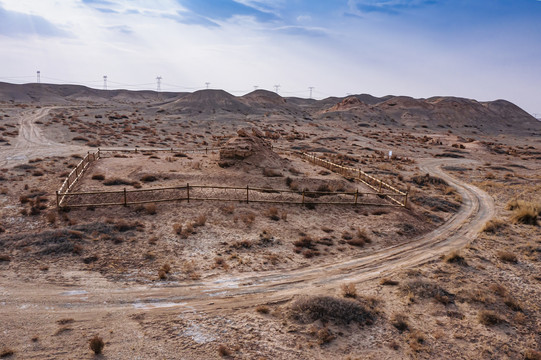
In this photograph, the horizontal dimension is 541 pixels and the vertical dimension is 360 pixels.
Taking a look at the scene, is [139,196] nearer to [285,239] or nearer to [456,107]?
[285,239]

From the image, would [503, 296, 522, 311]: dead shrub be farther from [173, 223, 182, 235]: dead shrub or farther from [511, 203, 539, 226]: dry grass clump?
[173, 223, 182, 235]: dead shrub

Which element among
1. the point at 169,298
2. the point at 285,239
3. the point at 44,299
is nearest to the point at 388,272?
the point at 285,239

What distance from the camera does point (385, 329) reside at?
35.7ft

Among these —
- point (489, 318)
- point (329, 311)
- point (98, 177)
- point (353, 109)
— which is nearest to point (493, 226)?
point (489, 318)

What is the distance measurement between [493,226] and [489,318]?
10784 mm

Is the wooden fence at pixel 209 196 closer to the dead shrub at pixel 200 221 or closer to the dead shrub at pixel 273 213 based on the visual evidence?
the dead shrub at pixel 273 213

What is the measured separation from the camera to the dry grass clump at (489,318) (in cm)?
1135

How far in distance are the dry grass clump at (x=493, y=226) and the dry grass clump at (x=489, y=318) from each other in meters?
10.0

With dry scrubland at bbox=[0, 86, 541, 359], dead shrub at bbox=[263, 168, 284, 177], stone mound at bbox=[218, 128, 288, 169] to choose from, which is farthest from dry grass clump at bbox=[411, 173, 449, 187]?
dead shrub at bbox=[263, 168, 284, 177]

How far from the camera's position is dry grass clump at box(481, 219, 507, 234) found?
65.7 ft

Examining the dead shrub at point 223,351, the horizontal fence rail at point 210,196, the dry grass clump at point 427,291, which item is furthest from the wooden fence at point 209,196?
the dead shrub at point 223,351

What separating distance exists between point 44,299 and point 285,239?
1049 cm

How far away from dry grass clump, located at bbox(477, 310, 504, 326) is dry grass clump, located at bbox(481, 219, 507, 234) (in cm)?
1001

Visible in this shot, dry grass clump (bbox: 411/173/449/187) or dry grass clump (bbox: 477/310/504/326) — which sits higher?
dry grass clump (bbox: 411/173/449/187)
